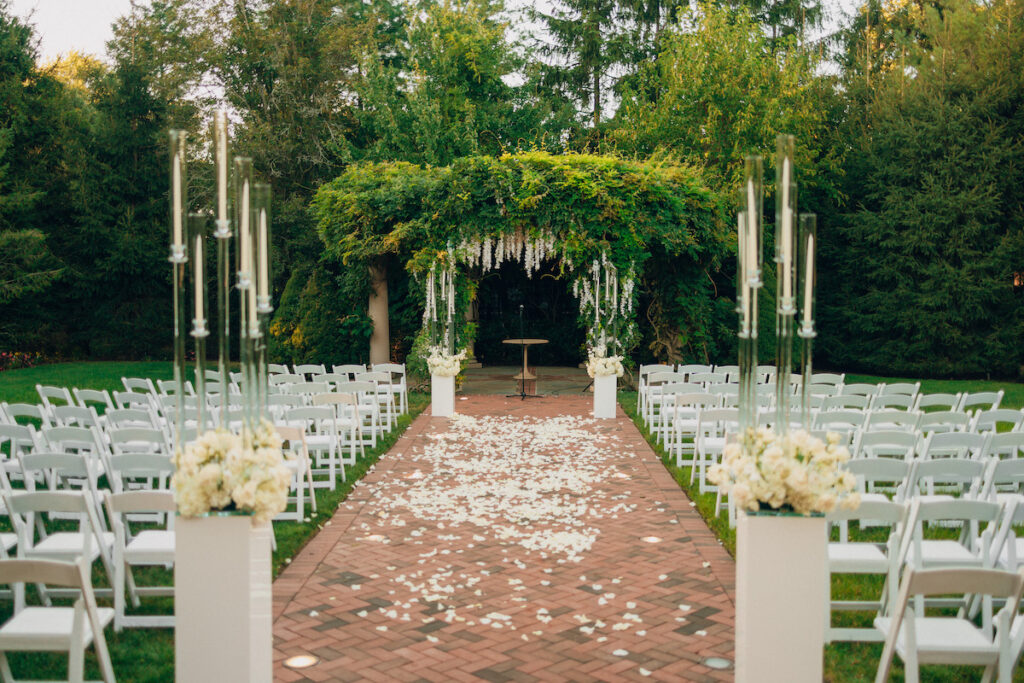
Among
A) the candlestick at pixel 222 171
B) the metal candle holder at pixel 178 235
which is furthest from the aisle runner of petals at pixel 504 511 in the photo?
the candlestick at pixel 222 171

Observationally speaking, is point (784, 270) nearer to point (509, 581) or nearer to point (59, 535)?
point (509, 581)

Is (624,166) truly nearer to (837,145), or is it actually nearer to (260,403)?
(837,145)

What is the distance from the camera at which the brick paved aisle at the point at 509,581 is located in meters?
4.59

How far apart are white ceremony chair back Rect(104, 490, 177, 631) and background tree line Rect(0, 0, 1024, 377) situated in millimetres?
14066

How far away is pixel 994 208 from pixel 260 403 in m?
20.4

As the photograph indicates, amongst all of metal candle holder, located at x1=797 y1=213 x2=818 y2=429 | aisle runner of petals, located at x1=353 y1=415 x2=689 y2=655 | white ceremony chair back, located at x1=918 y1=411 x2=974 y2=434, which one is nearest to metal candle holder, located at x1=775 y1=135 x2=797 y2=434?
metal candle holder, located at x1=797 y1=213 x2=818 y2=429

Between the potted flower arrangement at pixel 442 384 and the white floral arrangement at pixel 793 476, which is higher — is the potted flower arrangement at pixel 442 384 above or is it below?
below

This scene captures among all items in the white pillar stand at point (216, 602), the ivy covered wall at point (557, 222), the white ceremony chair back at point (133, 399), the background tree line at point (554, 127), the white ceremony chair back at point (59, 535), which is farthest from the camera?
the background tree line at point (554, 127)

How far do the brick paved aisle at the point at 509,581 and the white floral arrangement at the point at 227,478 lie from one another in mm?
995

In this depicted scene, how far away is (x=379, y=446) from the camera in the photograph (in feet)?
36.1

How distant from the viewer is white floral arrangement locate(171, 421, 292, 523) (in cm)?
387

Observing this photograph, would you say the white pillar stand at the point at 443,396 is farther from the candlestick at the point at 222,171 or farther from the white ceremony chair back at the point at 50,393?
the candlestick at the point at 222,171

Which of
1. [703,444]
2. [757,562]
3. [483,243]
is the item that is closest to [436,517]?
[703,444]

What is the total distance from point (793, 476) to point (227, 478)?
2.41 meters
